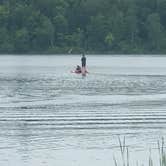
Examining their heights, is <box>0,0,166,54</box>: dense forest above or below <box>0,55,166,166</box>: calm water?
below

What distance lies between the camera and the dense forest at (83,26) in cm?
12675

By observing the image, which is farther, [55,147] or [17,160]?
[55,147]

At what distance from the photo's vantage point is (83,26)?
438ft

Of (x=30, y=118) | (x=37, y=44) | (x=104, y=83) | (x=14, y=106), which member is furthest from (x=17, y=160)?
(x=37, y=44)

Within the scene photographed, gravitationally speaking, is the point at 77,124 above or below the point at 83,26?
above

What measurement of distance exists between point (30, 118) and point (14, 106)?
4.80 metres

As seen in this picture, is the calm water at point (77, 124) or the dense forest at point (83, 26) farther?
the dense forest at point (83, 26)

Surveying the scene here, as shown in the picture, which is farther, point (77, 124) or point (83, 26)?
point (83, 26)

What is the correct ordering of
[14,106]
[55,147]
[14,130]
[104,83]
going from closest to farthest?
[55,147], [14,130], [14,106], [104,83]

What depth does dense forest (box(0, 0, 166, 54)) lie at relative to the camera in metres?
127

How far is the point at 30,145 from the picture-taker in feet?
74.1

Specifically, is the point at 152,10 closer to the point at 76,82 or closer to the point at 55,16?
the point at 55,16

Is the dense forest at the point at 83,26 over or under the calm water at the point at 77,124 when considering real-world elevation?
under

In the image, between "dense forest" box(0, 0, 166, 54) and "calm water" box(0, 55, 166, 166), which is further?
"dense forest" box(0, 0, 166, 54)
